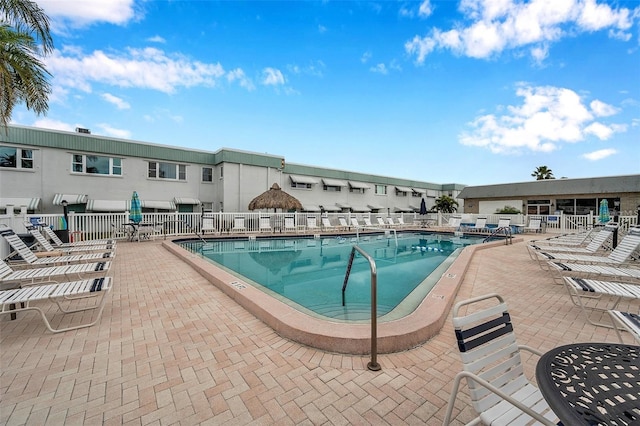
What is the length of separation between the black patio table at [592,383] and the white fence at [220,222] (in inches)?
402

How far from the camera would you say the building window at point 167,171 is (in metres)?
16.9

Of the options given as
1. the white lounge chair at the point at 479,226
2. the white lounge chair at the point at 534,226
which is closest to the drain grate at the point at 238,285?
the white lounge chair at the point at 479,226

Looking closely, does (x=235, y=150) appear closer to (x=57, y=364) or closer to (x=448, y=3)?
(x=448, y=3)

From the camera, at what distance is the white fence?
1076cm

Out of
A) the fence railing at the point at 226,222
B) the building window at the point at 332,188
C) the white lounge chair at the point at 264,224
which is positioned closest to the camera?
the fence railing at the point at 226,222

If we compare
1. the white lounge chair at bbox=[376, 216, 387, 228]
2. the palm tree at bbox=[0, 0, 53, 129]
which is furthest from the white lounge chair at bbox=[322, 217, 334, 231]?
the palm tree at bbox=[0, 0, 53, 129]

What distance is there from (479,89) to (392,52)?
4.84 m

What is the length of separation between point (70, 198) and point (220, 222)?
317 inches

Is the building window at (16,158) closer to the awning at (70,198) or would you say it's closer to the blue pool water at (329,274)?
the awning at (70,198)

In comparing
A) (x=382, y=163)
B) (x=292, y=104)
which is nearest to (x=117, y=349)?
(x=292, y=104)

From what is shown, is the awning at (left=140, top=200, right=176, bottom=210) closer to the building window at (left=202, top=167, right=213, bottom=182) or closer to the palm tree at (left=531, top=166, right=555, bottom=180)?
the building window at (left=202, top=167, right=213, bottom=182)

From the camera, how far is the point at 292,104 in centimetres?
1977

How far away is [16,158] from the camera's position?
13.3 metres

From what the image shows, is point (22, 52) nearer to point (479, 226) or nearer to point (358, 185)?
point (479, 226)
